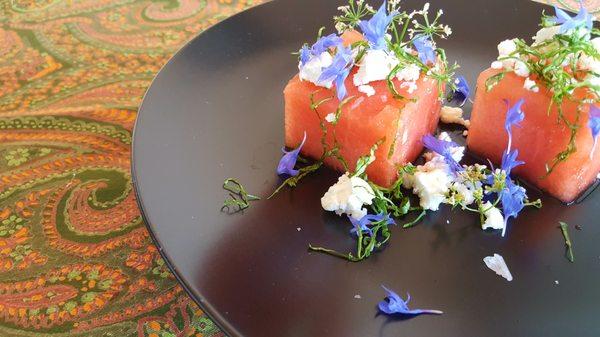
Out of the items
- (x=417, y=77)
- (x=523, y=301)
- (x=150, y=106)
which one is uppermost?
(x=417, y=77)

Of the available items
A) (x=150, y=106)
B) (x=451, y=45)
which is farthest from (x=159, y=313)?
(x=451, y=45)

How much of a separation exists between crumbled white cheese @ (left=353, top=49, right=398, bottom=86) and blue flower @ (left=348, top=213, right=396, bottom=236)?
29 centimetres

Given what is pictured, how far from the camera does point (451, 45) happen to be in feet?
5.51

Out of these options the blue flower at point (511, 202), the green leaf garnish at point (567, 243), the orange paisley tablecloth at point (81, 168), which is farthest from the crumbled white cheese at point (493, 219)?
the orange paisley tablecloth at point (81, 168)

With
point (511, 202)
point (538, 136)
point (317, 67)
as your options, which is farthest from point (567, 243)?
point (317, 67)

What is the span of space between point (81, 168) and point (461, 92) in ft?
3.48

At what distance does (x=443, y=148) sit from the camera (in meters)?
1.33

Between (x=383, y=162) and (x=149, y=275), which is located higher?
(x=383, y=162)

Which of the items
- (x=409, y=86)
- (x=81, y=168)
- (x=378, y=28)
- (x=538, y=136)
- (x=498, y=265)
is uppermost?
(x=378, y=28)

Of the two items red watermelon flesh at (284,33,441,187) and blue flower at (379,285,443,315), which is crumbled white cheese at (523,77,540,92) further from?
blue flower at (379,285,443,315)

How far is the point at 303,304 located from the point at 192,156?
0.48m

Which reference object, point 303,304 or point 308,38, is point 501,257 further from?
point 308,38

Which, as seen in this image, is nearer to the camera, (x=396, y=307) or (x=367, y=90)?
(x=396, y=307)

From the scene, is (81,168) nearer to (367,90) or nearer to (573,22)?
(367,90)
